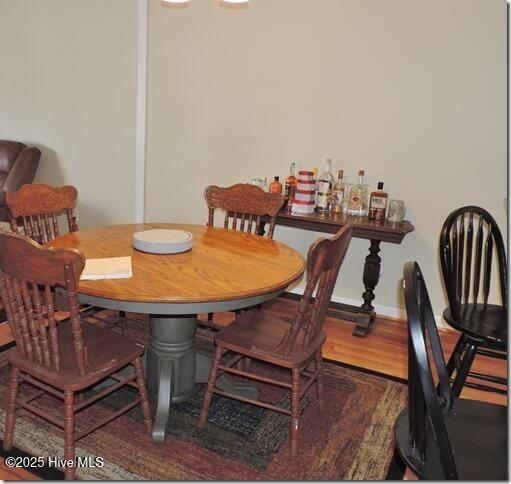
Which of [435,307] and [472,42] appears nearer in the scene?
[472,42]

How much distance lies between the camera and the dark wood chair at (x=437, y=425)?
1.12 metres

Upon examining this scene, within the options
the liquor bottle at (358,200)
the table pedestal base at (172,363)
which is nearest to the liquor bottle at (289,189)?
the liquor bottle at (358,200)

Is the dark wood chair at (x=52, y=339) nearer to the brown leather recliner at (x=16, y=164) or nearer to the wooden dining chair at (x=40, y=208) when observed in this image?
the wooden dining chair at (x=40, y=208)

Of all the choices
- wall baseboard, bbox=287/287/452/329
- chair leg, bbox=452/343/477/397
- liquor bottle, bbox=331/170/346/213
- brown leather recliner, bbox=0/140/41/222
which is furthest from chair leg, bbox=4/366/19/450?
brown leather recliner, bbox=0/140/41/222

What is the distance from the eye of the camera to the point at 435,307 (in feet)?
10.6

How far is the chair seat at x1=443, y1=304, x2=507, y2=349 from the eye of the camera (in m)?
1.92

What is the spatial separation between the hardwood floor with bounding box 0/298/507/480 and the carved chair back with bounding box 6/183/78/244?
0.70 m

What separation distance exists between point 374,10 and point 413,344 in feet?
8.42

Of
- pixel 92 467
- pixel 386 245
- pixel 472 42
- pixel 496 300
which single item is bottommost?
pixel 92 467

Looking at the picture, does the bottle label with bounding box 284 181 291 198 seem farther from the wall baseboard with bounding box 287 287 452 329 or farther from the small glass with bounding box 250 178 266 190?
the wall baseboard with bounding box 287 287 452 329

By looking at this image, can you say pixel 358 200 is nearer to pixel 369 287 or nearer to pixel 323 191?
pixel 323 191

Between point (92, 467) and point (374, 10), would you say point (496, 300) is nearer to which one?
point (374, 10)

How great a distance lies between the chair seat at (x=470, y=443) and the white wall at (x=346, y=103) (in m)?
1.84

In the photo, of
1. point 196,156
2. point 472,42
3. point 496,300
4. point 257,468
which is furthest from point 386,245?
point 257,468
